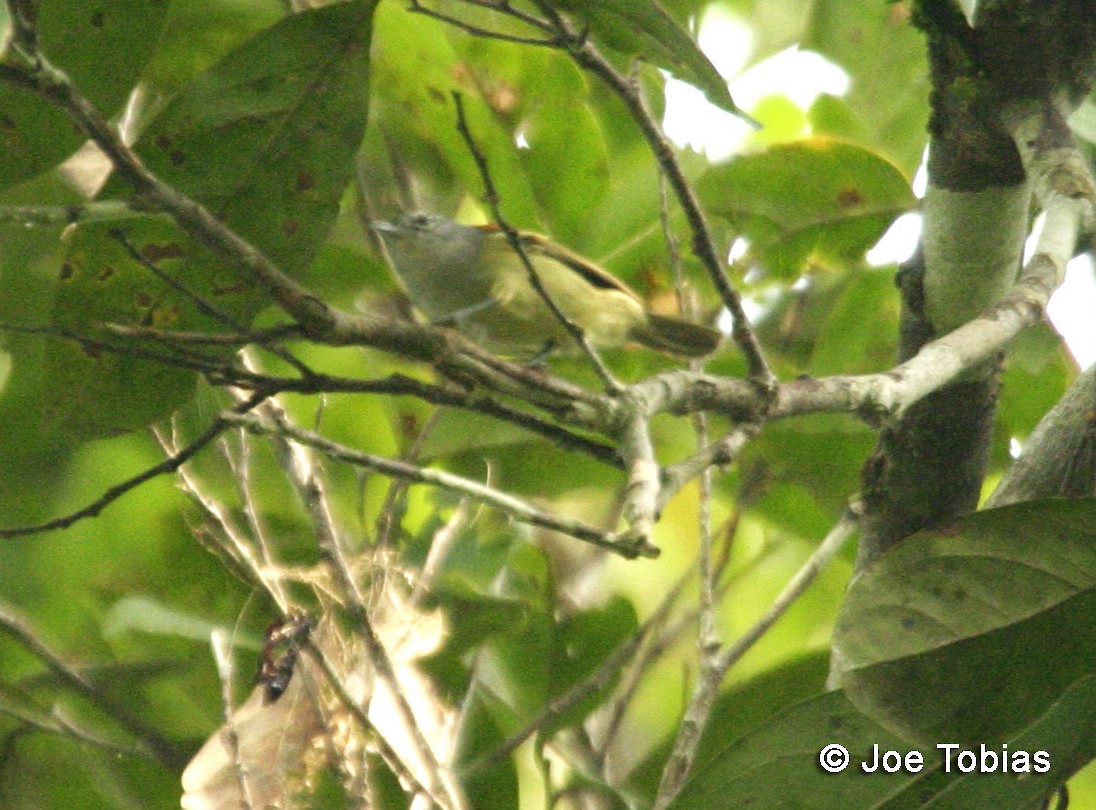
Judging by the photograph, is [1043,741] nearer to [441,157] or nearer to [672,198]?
[672,198]

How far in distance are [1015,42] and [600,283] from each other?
47.5 inches

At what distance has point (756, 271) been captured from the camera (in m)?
2.84

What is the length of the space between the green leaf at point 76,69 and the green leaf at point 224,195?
3.1 inches

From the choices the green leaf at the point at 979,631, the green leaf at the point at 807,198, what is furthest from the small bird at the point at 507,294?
the green leaf at the point at 979,631

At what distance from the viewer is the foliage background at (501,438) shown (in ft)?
7.58

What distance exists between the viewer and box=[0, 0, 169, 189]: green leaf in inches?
64.5

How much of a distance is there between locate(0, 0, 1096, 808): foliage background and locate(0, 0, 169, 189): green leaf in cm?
56

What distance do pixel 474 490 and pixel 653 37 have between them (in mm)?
742

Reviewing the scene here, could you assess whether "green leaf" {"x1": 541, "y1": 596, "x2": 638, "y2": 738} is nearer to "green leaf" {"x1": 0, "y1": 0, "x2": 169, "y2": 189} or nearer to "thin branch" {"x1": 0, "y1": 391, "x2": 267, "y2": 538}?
"thin branch" {"x1": 0, "y1": 391, "x2": 267, "y2": 538}

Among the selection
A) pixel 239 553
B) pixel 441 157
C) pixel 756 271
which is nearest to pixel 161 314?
pixel 239 553

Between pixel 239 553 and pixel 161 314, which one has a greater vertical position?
pixel 161 314

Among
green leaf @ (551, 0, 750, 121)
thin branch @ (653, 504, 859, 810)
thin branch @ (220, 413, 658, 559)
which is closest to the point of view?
thin branch @ (220, 413, 658, 559)

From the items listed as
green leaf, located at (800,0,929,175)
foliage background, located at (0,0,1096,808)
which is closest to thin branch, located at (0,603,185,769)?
foliage background, located at (0,0,1096,808)

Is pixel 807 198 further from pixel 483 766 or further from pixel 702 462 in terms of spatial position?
pixel 702 462
